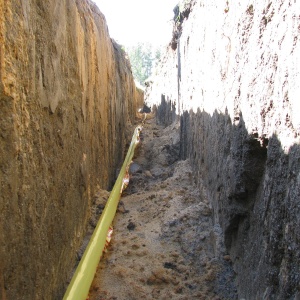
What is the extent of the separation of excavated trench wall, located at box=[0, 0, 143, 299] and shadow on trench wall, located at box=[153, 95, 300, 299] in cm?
130

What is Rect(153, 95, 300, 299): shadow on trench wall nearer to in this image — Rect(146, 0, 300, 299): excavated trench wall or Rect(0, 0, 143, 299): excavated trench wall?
Rect(146, 0, 300, 299): excavated trench wall

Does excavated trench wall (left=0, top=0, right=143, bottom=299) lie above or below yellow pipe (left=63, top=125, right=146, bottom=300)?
above

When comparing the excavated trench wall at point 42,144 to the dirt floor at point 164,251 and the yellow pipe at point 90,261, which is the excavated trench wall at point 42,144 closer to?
the yellow pipe at point 90,261

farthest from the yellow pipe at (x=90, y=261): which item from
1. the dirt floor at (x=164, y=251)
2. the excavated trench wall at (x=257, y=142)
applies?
the excavated trench wall at (x=257, y=142)

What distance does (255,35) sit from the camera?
1.99 metres

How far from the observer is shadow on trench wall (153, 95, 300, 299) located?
1.38m

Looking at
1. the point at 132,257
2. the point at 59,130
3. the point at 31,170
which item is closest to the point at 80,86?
the point at 59,130

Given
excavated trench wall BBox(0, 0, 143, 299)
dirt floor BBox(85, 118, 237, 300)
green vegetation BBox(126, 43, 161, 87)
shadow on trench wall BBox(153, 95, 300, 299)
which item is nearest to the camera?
shadow on trench wall BBox(153, 95, 300, 299)

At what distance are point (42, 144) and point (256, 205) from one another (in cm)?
145

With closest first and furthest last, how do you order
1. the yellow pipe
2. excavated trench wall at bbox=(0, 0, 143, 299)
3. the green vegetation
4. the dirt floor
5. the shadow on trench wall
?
1. the shadow on trench wall
2. excavated trench wall at bbox=(0, 0, 143, 299)
3. the yellow pipe
4. the dirt floor
5. the green vegetation

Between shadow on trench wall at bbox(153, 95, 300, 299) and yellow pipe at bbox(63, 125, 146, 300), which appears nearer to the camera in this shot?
shadow on trench wall at bbox(153, 95, 300, 299)

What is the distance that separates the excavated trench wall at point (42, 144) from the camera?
62.7 inches

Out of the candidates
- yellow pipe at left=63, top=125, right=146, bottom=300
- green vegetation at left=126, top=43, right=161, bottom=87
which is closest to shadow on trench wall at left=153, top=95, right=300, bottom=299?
yellow pipe at left=63, top=125, right=146, bottom=300

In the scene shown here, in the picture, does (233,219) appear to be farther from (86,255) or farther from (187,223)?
(86,255)
